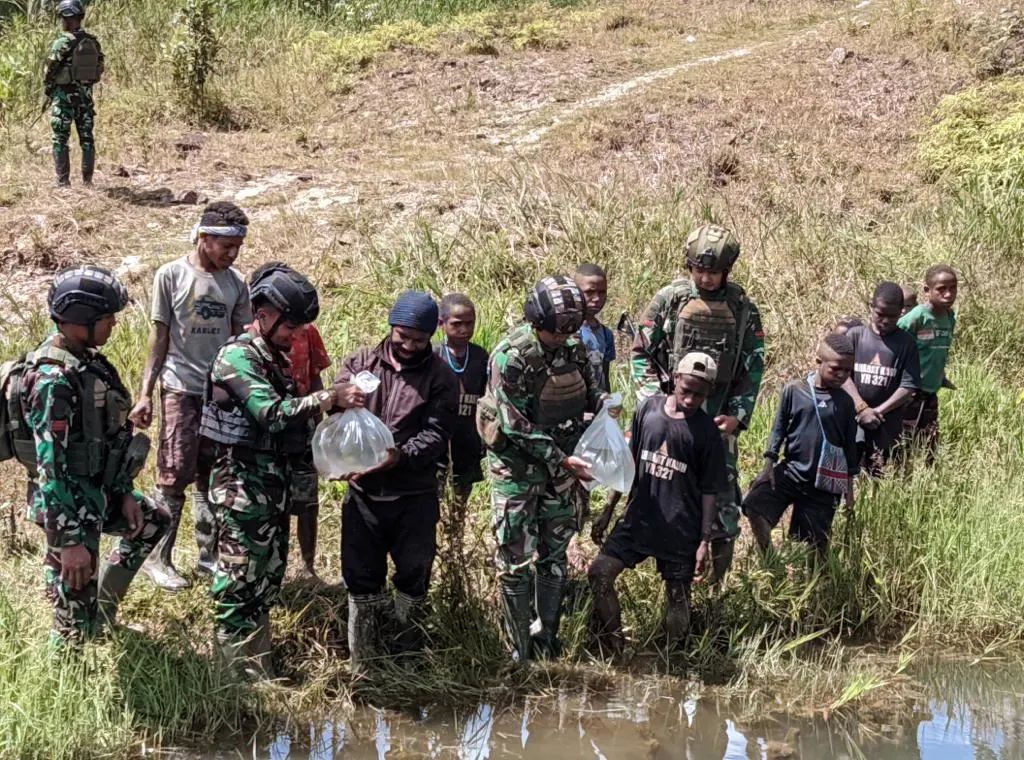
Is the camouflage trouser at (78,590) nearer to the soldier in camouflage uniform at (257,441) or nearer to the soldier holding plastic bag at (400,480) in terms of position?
the soldier in camouflage uniform at (257,441)

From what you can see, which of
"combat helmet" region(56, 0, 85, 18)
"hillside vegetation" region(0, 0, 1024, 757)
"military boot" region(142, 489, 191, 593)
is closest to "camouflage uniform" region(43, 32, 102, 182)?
"combat helmet" region(56, 0, 85, 18)

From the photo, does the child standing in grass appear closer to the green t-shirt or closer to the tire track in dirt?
the green t-shirt

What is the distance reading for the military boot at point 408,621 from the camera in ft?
16.3

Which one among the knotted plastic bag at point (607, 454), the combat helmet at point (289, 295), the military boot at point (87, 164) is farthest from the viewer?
the military boot at point (87, 164)

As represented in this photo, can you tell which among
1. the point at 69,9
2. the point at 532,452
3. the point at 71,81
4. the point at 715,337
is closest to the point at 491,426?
the point at 532,452

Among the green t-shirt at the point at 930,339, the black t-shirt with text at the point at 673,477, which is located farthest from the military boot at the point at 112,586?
the green t-shirt at the point at 930,339

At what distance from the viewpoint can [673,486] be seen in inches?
195

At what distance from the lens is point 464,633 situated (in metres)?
5.05

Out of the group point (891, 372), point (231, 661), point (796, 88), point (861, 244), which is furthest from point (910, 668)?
point (796, 88)

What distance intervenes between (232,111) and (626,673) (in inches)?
413

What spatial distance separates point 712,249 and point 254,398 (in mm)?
2334

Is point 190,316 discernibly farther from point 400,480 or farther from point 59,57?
point 59,57

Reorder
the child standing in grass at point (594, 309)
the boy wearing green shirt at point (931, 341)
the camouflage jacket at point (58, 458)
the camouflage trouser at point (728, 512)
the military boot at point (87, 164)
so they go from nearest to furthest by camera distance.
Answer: the camouflage jacket at point (58, 458) < the camouflage trouser at point (728, 512) < the child standing in grass at point (594, 309) < the boy wearing green shirt at point (931, 341) < the military boot at point (87, 164)

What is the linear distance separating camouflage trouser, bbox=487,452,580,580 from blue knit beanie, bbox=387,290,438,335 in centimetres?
67
